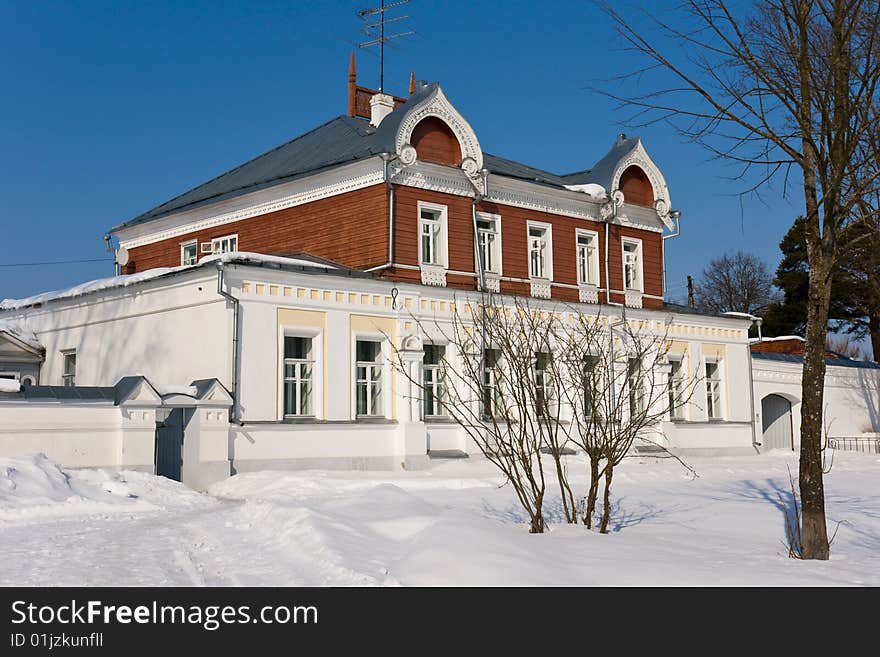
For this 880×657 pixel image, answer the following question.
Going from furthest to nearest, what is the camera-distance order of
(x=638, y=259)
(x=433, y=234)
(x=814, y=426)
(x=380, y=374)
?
(x=638, y=259), (x=433, y=234), (x=380, y=374), (x=814, y=426)

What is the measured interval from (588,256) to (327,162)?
27.8 ft

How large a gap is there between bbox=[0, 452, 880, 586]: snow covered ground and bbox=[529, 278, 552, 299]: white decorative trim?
344 inches

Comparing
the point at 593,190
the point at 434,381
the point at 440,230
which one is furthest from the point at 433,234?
the point at 593,190

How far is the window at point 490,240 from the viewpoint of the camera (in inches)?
1059

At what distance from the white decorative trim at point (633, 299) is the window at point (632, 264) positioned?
326 mm

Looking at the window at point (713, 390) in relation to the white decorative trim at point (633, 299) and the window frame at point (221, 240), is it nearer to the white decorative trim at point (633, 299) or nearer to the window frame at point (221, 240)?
the white decorative trim at point (633, 299)

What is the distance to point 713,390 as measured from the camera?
1271 inches

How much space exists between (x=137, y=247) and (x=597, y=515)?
868 inches

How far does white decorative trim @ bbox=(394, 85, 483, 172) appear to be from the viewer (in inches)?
977

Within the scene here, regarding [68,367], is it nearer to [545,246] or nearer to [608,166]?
[545,246]

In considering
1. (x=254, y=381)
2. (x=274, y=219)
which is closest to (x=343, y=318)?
(x=254, y=381)

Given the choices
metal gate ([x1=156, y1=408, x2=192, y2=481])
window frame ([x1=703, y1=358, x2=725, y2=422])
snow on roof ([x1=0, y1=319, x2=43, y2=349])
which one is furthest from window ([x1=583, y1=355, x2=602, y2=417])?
window frame ([x1=703, y1=358, x2=725, y2=422])

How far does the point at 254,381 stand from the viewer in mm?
21188

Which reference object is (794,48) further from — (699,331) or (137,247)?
(137,247)
